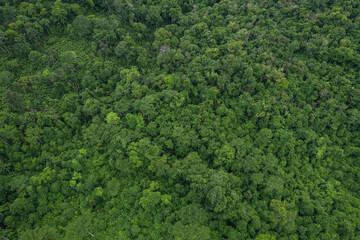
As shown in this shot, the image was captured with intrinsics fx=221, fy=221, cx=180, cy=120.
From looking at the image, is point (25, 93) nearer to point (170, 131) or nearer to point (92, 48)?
point (92, 48)

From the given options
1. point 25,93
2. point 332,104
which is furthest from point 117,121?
point 332,104

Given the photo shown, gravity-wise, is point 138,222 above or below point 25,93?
below

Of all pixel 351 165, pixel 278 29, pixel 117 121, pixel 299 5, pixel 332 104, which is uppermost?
pixel 299 5

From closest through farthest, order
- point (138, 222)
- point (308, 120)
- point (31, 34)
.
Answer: point (138, 222) < point (308, 120) < point (31, 34)

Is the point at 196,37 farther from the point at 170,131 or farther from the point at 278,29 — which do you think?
the point at 170,131

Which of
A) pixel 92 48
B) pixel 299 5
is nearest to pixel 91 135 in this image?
pixel 92 48

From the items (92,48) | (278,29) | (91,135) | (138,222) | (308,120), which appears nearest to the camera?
(138,222)

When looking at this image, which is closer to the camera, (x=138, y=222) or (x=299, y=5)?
(x=138, y=222)
